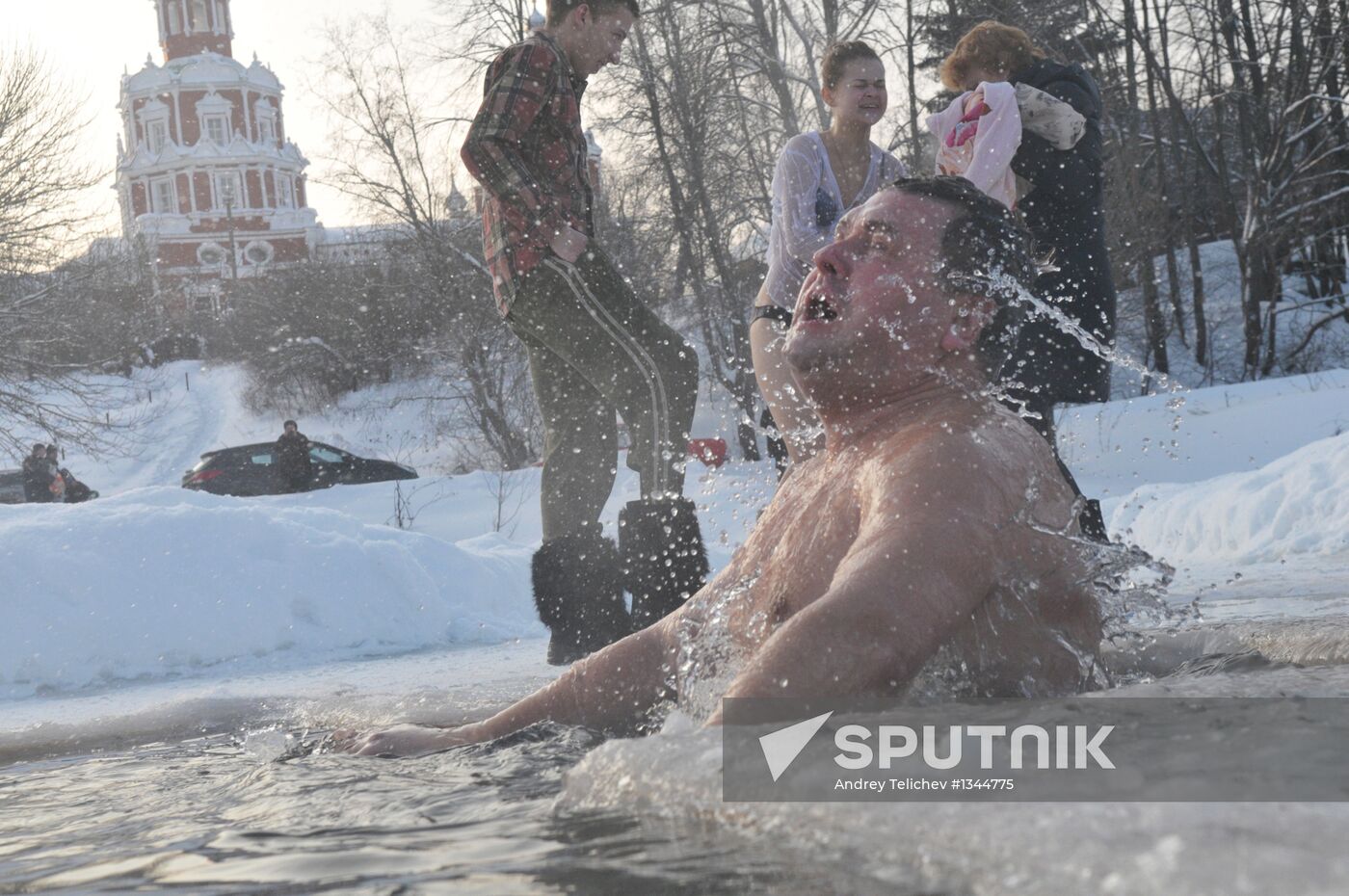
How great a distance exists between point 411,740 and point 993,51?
295 centimetres

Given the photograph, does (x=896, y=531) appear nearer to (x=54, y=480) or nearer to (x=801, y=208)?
(x=801, y=208)

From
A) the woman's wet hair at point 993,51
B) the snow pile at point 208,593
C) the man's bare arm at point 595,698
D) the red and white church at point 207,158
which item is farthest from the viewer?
the red and white church at point 207,158

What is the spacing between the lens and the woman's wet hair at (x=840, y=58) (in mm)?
4402

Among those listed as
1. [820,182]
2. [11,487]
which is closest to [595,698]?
[820,182]

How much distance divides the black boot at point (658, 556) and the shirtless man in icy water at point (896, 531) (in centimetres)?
149

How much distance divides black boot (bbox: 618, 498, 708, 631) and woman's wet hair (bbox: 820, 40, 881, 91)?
1.52m

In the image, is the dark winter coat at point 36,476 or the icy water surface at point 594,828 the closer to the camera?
the icy water surface at point 594,828

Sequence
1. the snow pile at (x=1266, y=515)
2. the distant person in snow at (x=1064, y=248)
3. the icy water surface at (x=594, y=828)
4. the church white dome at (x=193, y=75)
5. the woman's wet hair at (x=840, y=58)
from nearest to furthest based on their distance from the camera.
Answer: the icy water surface at (x=594, y=828) → the distant person in snow at (x=1064, y=248) → the woman's wet hair at (x=840, y=58) → the snow pile at (x=1266, y=515) → the church white dome at (x=193, y=75)

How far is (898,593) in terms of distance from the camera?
5.08 ft

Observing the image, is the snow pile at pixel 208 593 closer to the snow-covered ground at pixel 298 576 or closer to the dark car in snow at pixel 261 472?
the snow-covered ground at pixel 298 576

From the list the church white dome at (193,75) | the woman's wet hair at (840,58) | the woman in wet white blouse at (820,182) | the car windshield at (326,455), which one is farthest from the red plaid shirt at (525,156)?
the church white dome at (193,75)

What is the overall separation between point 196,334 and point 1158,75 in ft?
138

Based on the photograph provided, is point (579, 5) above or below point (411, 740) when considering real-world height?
above

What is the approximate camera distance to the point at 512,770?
6.66ft
